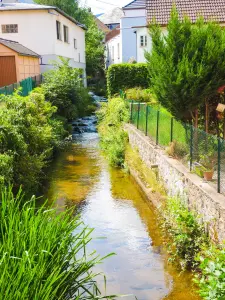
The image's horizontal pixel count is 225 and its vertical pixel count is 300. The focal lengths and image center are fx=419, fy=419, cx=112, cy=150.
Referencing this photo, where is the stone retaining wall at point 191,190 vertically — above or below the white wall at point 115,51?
below

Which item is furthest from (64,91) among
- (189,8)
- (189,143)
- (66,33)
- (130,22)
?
(130,22)

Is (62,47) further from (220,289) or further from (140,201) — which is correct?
(220,289)

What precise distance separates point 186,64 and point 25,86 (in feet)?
44.8

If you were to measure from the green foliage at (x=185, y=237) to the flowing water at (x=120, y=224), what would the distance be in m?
0.28

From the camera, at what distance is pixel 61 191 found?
568 inches

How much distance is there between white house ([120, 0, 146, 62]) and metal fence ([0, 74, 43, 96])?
1421 centimetres

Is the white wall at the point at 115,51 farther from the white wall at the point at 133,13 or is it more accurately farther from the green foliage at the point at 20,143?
the green foliage at the point at 20,143

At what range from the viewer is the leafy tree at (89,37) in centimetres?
4525

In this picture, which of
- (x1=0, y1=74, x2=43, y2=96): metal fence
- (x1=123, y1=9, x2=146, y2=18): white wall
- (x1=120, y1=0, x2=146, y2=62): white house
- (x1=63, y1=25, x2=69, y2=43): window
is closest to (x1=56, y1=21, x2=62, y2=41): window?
(x1=63, y1=25, x2=69, y2=43): window

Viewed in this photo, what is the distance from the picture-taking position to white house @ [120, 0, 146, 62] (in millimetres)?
39562

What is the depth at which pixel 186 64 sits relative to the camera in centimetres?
1159

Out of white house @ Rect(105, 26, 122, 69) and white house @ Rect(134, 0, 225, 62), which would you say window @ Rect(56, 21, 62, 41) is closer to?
white house @ Rect(134, 0, 225, 62)

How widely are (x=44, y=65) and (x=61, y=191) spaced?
18658mm

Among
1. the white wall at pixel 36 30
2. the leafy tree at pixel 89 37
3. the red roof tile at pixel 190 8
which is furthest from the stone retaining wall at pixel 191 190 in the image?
the leafy tree at pixel 89 37
